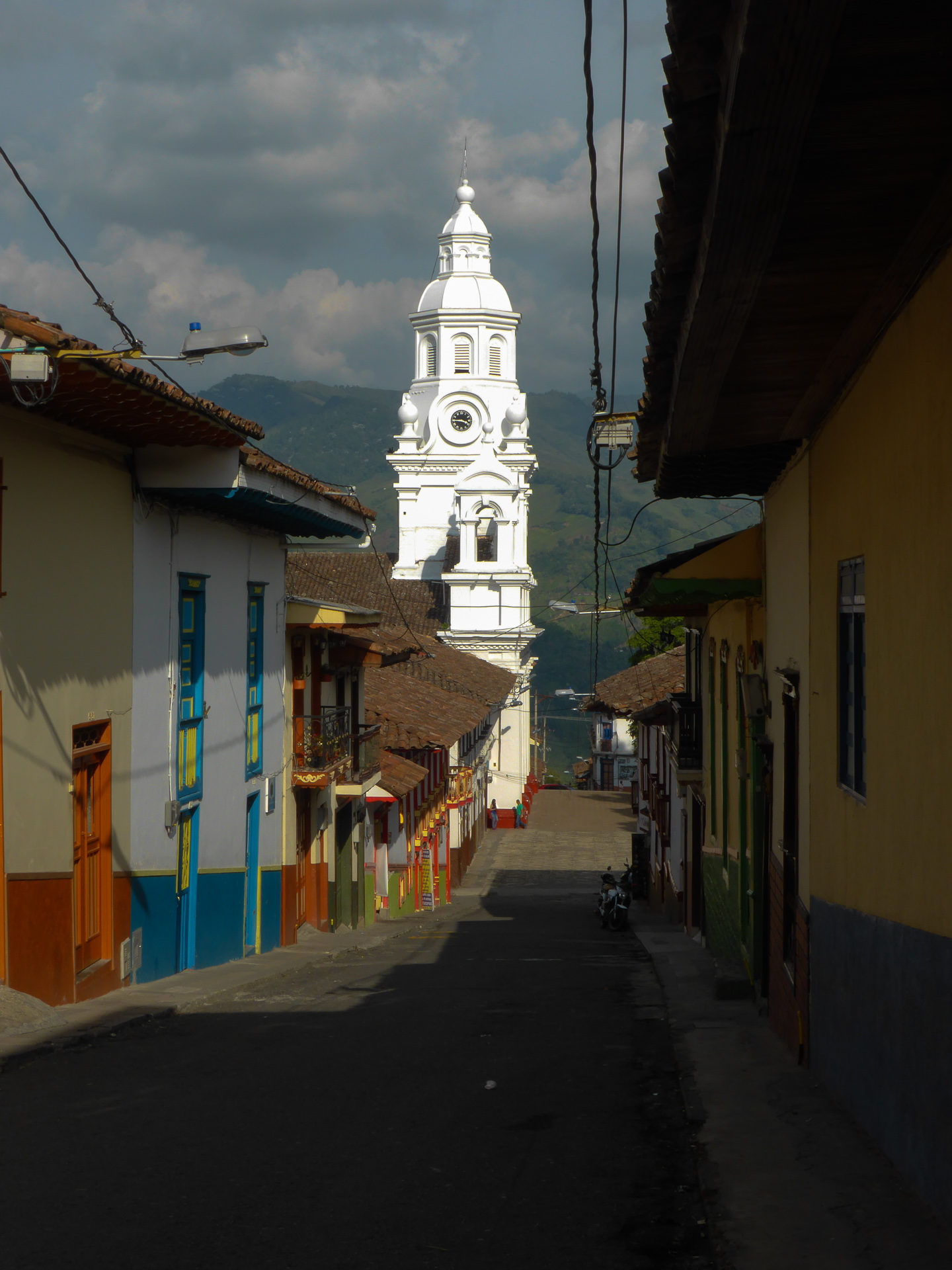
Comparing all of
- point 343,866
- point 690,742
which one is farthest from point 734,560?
point 343,866

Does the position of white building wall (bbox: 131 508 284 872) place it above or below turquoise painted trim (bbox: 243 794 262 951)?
above

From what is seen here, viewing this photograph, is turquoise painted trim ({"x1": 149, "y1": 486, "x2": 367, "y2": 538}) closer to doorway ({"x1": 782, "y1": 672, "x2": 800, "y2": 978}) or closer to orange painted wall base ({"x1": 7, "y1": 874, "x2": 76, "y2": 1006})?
orange painted wall base ({"x1": 7, "y1": 874, "x2": 76, "y2": 1006})

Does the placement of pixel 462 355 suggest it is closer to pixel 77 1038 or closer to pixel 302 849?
pixel 302 849

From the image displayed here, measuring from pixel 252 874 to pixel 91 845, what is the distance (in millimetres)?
5318

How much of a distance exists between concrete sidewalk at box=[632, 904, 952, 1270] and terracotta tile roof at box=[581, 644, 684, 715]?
17.1m

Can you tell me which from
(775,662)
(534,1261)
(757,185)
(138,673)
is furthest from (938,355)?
(138,673)

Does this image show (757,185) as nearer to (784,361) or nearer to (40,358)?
(784,361)

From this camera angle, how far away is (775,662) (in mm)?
9602

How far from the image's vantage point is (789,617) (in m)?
8.73

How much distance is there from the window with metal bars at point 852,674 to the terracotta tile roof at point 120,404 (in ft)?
15.3

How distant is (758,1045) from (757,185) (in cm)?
609

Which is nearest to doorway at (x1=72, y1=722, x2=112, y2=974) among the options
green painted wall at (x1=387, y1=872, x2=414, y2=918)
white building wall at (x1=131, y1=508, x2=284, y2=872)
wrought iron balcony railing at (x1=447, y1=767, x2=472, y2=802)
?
white building wall at (x1=131, y1=508, x2=284, y2=872)

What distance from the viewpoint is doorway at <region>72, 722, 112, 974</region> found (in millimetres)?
10703

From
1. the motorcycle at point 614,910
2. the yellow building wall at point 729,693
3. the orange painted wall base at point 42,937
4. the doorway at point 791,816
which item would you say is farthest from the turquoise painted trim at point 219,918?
the motorcycle at point 614,910
